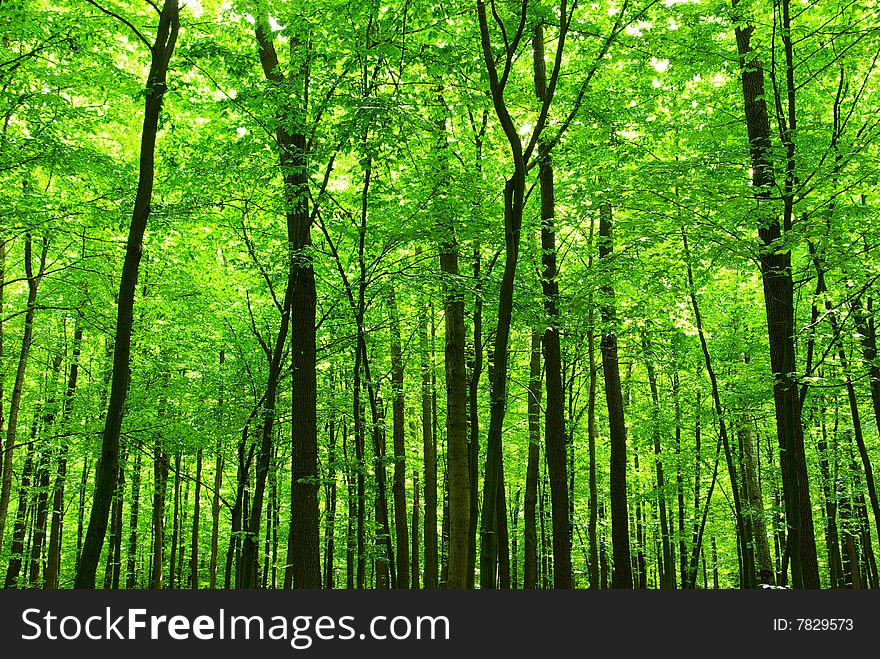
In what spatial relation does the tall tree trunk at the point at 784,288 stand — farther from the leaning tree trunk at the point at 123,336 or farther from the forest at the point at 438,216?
the leaning tree trunk at the point at 123,336

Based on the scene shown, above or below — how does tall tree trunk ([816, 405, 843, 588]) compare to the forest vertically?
below

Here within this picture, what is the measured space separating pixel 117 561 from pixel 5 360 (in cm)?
626

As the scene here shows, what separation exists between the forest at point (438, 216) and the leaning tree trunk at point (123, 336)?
0.10ft

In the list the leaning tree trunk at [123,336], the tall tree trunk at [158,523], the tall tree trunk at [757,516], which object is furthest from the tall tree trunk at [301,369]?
the tall tree trunk at [757,516]

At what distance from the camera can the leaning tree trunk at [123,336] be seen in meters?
6.40

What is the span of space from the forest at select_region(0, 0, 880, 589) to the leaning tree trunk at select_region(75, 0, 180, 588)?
0.10 feet

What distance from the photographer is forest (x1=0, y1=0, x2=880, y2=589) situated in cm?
759

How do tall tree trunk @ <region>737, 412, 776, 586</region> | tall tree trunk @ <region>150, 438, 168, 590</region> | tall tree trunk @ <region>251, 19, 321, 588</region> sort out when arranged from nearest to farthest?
tall tree trunk @ <region>251, 19, 321, 588</region>
tall tree trunk @ <region>737, 412, 776, 586</region>
tall tree trunk @ <region>150, 438, 168, 590</region>

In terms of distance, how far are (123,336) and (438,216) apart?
15.8ft

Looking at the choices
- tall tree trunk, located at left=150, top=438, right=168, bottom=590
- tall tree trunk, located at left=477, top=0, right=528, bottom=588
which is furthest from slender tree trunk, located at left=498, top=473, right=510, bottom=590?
tall tree trunk, located at left=150, top=438, right=168, bottom=590

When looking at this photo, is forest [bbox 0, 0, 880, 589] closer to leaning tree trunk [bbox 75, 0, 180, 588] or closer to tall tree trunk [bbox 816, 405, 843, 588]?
leaning tree trunk [bbox 75, 0, 180, 588]

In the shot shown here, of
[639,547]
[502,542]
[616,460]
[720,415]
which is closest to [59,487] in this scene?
[502,542]

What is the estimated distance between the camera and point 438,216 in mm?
9836

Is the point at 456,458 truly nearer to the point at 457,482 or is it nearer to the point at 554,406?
the point at 457,482
